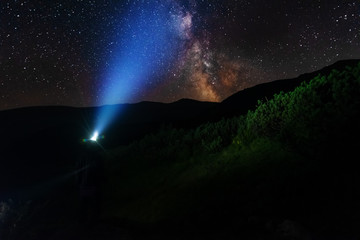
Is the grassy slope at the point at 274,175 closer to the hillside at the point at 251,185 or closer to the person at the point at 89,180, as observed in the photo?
the hillside at the point at 251,185

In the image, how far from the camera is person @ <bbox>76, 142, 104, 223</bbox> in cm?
807

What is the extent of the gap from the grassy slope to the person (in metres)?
1.21

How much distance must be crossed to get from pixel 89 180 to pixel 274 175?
525 cm

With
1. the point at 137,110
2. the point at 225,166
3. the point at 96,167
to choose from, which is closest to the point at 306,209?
the point at 225,166

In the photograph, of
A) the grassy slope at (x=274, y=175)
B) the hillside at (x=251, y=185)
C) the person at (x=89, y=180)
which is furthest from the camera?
the person at (x=89, y=180)

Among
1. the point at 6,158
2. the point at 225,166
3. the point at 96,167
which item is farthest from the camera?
the point at 6,158

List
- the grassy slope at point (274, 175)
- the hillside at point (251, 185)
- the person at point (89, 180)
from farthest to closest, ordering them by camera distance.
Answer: the person at point (89, 180) < the grassy slope at point (274, 175) < the hillside at point (251, 185)

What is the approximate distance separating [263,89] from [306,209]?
140ft

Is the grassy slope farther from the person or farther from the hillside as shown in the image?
the person

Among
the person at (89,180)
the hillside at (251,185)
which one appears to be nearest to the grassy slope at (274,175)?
the hillside at (251,185)

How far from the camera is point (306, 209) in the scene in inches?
240

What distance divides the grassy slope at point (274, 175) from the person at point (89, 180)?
1209 millimetres

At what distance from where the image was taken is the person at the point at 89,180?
26.5 ft

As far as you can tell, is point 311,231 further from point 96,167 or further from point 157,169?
point 157,169
